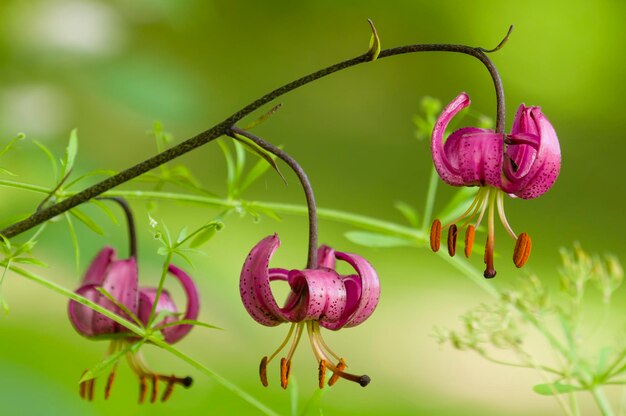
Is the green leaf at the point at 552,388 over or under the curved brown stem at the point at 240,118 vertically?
under

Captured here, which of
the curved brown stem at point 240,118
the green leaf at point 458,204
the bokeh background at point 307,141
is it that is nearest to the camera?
the curved brown stem at point 240,118

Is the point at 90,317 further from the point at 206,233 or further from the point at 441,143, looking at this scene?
the point at 441,143

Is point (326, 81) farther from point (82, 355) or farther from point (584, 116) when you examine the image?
point (82, 355)

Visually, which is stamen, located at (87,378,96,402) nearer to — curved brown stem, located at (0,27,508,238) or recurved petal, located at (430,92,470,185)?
curved brown stem, located at (0,27,508,238)

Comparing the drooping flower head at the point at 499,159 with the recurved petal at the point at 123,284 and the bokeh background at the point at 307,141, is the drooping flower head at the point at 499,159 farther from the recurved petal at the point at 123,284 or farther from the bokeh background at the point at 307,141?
the bokeh background at the point at 307,141

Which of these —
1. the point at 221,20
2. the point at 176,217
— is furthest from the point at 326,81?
the point at 176,217

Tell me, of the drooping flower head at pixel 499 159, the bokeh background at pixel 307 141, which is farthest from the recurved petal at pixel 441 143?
the bokeh background at pixel 307 141
